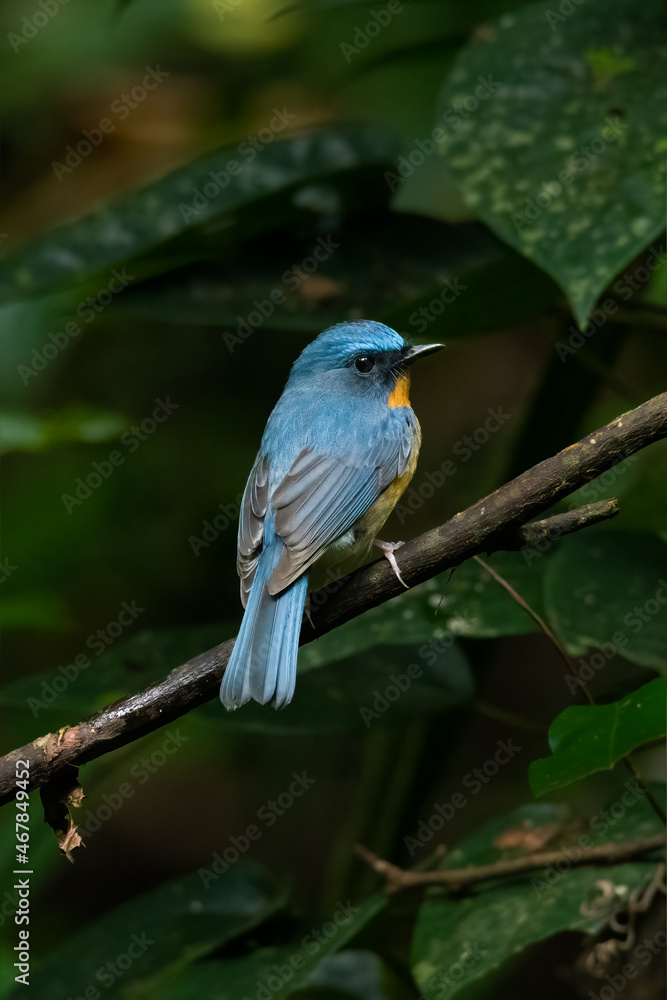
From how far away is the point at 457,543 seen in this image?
206 cm

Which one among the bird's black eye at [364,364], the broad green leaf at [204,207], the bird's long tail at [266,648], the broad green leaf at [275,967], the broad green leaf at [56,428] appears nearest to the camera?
the bird's long tail at [266,648]

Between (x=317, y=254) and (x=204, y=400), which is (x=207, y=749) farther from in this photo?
(x=317, y=254)

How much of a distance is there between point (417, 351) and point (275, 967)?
1981 mm

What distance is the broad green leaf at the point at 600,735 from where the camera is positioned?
6.68 feet

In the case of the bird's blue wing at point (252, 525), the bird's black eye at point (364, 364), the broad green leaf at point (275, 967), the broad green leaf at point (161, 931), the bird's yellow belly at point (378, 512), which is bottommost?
the broad green leaf at point (161, 931)

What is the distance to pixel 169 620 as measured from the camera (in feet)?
15.4

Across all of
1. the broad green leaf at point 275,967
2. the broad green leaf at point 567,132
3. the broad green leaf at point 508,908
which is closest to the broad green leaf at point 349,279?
the broad green leaf at point 567,132

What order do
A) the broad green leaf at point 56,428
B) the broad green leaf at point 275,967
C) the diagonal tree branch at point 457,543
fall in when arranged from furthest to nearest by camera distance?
the broad green leaf at point 56,428 → the broad green leaf at point 275,967 → the diagonal tree branch at point 457,543

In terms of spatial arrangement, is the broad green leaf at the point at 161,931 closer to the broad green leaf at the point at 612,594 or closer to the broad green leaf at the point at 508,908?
the broad green leaf at the point at 508,908

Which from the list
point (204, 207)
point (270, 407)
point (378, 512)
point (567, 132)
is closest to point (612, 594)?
point (378, 512)

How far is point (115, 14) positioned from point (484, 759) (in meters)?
3.80

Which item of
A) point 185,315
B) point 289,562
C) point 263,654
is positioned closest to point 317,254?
point 185,315

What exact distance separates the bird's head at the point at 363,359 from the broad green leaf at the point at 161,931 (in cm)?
171

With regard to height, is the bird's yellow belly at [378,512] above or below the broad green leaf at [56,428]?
below
